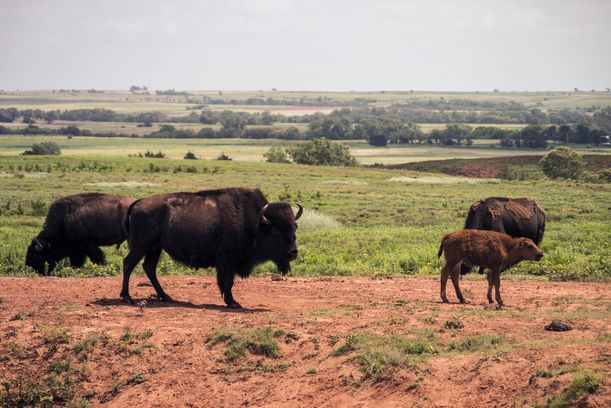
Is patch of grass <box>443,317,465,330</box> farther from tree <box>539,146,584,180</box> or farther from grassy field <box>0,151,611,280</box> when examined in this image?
tree <box>539,146,584,180</box>

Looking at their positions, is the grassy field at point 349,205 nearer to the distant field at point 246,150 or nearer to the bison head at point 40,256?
the bison head at point 40,256

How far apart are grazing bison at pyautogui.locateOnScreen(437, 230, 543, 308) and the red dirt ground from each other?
626 mm

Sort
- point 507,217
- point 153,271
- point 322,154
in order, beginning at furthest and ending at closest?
point 322,154, point 507,217, point 153,271

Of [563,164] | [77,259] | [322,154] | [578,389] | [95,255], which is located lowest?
[322,154]

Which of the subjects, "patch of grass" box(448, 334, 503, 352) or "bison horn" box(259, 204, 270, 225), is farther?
"bison horn" box(259, 204, 270, 225)

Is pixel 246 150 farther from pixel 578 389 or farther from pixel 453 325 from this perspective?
pixel 578 389

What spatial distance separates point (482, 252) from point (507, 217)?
6.45 m

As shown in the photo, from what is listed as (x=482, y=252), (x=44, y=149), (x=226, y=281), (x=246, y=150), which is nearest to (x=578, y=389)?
(x=482, y=252)

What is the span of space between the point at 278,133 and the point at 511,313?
172954 mm

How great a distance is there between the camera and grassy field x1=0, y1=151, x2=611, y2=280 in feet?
75.4

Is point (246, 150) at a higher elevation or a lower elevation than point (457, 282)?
lower

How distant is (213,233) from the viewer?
683 inches

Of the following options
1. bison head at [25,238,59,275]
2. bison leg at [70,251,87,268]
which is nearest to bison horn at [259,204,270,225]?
bison head at [25,238,59,275]

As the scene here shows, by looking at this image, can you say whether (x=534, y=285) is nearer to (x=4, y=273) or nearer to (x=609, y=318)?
(x=609, y=318)
